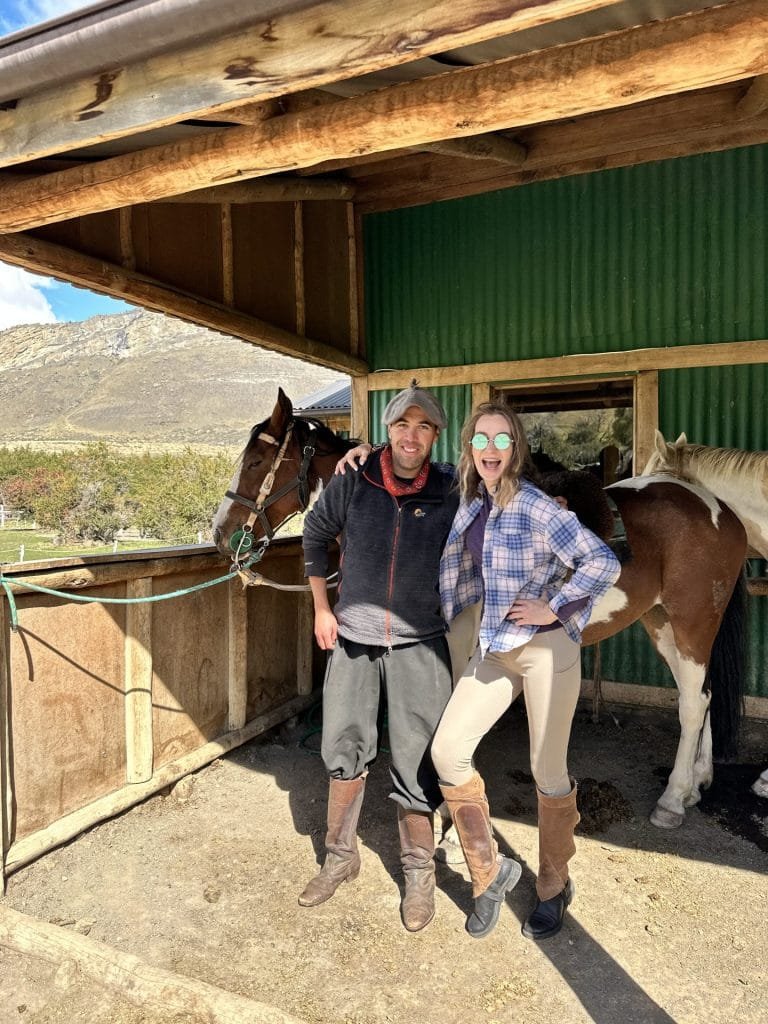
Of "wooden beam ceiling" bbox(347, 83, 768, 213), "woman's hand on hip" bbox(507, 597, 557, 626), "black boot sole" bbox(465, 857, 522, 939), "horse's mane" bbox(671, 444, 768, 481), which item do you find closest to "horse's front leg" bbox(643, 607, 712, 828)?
"horse's mane" bbox(671, 444, 768, 481)

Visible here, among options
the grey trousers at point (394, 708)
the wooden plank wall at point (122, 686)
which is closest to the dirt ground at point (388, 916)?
the wooden plank wall at point (122, 686)

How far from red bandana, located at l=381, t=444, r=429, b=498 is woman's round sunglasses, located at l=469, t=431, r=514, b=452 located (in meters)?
0.43

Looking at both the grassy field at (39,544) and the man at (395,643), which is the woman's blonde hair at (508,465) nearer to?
the man at (395,643)

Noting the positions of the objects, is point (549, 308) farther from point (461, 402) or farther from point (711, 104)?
point (711, 104)

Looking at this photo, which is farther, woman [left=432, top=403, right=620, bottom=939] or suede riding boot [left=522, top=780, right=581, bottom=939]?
suede riding boot [left=522, top=780, right=581, bottom=939]

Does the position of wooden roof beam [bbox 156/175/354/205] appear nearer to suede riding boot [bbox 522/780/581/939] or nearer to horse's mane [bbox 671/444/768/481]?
horse's mane [bbox 671/444/768/481]

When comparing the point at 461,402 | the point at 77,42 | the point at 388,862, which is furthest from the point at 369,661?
the point at 461,402

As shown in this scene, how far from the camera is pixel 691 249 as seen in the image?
4797 millimetres

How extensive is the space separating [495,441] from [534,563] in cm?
44

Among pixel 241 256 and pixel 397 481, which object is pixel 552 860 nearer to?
pixel 397 481

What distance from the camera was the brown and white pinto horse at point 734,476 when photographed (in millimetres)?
3744

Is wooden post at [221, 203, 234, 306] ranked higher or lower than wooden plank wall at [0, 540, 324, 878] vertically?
higher

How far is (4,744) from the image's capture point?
9.26ft

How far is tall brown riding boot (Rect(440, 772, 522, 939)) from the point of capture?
2.46 meters
